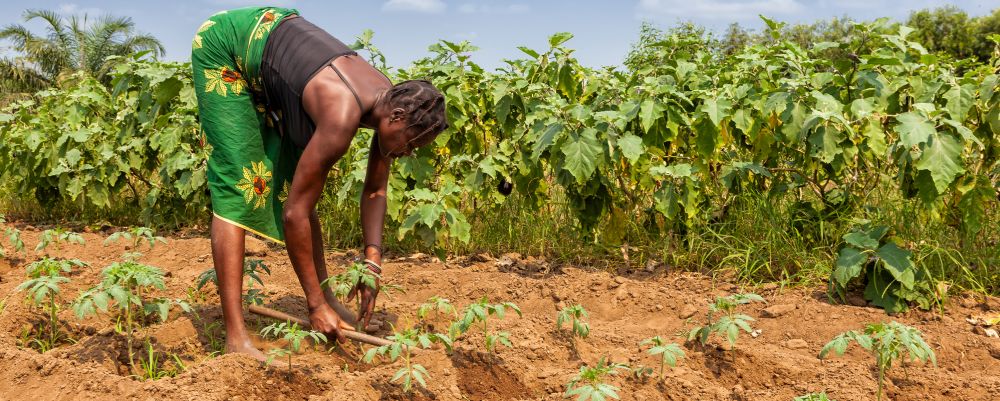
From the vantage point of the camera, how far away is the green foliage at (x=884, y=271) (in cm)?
381

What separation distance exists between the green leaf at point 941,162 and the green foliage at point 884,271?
1.11 feet

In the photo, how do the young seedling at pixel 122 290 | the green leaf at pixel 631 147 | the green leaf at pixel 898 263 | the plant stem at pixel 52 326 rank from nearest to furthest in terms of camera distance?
1. the young seedling at pixel 122 290
2. the plant stem at pixel 52 326
3. the green leaf at pixel 898 263
4. the green leaf at pixel 631 147

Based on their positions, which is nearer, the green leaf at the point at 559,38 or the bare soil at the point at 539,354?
the bare soil at the point at 539,354

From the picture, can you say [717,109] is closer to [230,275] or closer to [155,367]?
[230,275]

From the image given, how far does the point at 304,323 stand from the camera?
332cm

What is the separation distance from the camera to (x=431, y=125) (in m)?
2.81

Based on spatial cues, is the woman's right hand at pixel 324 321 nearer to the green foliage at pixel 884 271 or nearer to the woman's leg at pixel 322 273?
the woman's leg at pixel 322 273

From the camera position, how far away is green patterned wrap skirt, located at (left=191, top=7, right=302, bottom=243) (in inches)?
124

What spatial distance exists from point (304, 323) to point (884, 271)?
2502 mm

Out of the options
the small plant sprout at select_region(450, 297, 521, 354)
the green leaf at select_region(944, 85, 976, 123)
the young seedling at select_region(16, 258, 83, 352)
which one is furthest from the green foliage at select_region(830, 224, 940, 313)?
the young seedling at select_region(16, 258, 83, 352)

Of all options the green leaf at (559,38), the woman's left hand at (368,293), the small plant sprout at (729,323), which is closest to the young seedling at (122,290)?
the woman's left hand at (368,293)

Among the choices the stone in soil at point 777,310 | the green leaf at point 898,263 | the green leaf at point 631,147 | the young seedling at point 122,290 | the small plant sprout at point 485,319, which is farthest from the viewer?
the green leaf at point 631,147

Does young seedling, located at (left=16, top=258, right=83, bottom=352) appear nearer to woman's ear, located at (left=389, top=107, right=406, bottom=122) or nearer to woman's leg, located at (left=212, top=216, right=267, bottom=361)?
woman's leg, located at (left=212, top=216, right=267, bottom=361)

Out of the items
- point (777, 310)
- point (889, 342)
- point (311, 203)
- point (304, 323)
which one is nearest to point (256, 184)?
point (311, 203)
